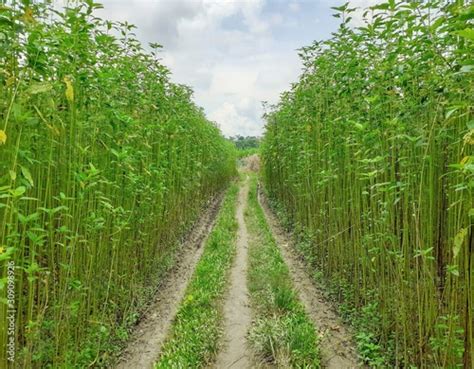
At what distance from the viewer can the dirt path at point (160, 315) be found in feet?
10.2

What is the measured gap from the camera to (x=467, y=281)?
1.86 meters

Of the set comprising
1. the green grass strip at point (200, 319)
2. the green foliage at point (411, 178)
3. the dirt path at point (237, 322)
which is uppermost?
the green foliage at point (411, 178)

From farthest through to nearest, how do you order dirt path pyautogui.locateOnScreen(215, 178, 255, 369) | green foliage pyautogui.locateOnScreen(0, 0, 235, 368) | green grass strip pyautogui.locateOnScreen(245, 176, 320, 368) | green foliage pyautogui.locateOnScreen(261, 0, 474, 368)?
dirt path pyautogui.locateOnScreen(215, 178, 255, 369)
green grass strip pyautogui.locateOnScreen(245, 176, 320, 368)
green foliage pyautogui.locateOnScreen(261, 0, 474, 368)
green foliage pyautogui.locateOnScreen(0, 0, 235, 368)

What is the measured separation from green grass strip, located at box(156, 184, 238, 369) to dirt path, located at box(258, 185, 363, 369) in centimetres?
94

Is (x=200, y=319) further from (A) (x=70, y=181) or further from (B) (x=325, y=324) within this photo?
(A) (x=70, y=181)

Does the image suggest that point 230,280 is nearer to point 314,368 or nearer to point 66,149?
point 314,368

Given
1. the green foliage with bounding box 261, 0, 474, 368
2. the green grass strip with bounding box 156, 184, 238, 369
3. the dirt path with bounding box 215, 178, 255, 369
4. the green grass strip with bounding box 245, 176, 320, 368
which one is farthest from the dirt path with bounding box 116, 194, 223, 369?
the green foliage with bounding box 261, 0, 474, 368

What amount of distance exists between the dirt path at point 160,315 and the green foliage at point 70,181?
150 millimetres

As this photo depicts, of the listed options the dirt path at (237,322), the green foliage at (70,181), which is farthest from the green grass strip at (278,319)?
the green foliage at (70,181)

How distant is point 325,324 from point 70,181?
2696 mm

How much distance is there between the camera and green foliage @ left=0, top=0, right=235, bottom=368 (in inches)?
67.7

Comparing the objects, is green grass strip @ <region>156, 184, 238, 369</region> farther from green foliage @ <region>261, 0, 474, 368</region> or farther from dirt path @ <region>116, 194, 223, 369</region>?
green foliage @ <region>261, 0, 474, 368</region>

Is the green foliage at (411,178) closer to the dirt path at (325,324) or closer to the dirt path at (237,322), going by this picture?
the dirt path at (325,324)

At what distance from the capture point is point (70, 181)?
230cm
